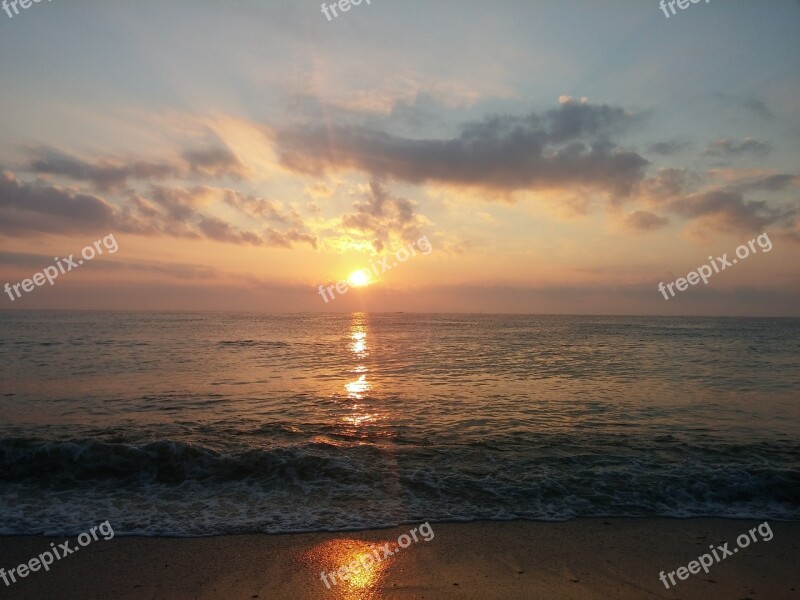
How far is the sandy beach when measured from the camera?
6375 millimetres

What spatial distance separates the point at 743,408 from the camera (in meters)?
18.0

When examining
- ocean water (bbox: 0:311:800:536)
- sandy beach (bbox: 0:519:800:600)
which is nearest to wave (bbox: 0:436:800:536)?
ocean water (bbox: 0:311:800:536)

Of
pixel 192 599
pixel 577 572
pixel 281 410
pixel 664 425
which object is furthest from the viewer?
pixel 281 410

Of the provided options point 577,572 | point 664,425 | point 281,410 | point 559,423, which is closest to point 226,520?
point 577,572

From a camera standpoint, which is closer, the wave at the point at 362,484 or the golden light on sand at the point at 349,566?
the golden light on sand at the point at 349,566

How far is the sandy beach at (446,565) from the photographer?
20.9ft

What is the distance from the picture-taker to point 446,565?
23.1ft

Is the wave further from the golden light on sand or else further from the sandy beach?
the golden light on sand

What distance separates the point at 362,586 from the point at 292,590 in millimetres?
938

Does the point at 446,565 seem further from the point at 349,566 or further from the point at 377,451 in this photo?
the point at 377,451

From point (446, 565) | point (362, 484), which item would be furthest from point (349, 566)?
point (362, 484)

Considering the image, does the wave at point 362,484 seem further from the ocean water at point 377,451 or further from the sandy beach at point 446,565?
the sandy beach at point 446,565

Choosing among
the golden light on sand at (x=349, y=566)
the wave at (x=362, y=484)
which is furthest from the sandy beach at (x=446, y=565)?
the wave at (x=362, y=484)

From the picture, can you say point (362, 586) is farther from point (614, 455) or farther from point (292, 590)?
point (614, 455)
